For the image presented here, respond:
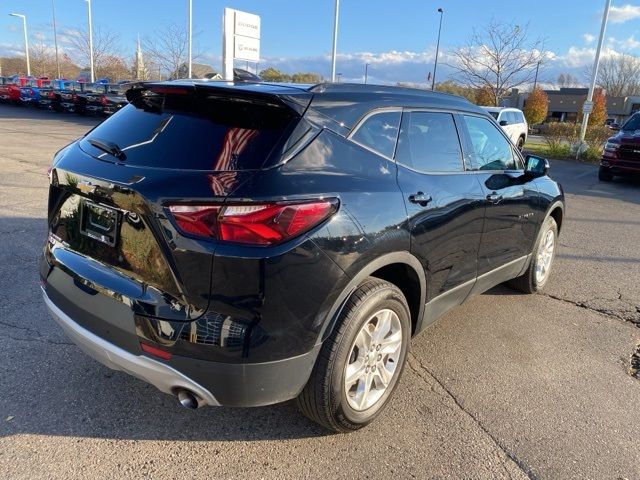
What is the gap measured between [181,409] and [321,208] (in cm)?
151

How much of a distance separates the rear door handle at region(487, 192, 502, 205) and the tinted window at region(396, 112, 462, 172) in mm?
375

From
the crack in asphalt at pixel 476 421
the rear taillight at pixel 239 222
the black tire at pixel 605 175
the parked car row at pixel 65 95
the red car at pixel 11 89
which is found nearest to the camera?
the rear taillight at pixel 239 222

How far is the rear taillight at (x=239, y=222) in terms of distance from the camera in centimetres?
207

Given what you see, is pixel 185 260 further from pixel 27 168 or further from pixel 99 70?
pixel 99 70

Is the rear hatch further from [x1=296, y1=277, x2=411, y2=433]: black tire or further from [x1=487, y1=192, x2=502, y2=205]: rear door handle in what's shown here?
[x1=487, y1=192, x2=502, y2=205]: rear door handle

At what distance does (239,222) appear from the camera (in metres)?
2.07

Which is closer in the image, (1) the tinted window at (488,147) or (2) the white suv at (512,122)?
(1) the tinted window at (488,147)

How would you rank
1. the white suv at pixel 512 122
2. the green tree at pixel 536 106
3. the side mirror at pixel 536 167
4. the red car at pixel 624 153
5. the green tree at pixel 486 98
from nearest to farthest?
the side mirror at pixel 536 167, the red car at pixel 624 153, the white suv at pixel 512 122, the green tree at pixel 486 98, the green tree at pixel 536 106

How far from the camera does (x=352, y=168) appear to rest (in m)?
2.51

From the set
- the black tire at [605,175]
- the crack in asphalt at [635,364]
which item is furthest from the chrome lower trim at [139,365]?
the black tire at [605,175]

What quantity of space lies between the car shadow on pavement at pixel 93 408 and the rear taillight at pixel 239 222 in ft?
3.97

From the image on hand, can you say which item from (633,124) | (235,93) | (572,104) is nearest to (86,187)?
(235,93)

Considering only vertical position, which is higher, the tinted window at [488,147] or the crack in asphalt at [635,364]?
the tinted window at [488,147]

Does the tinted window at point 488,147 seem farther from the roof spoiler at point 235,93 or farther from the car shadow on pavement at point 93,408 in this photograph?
the car shadow on pavement at point 93,408
